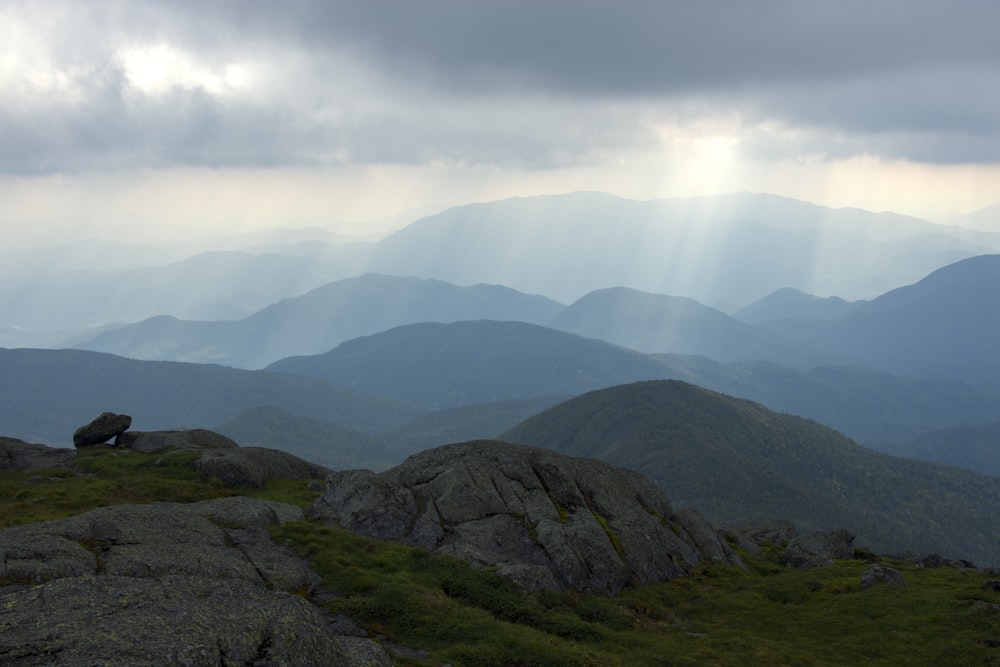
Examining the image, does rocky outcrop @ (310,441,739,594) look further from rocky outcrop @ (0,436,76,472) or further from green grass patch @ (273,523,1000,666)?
rocky outcrop @ (0,436,76,472)

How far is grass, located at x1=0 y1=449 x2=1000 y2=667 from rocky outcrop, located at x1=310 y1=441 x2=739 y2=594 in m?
2.52

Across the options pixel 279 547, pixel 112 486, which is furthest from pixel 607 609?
pixel 112 486

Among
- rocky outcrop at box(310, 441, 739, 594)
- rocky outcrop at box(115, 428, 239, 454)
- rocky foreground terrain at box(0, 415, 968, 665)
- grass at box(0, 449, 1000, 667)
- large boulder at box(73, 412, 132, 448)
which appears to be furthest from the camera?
large boulder at box(73, 412, 132, 448)

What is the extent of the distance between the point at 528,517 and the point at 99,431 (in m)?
58.9

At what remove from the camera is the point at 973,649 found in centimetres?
4344

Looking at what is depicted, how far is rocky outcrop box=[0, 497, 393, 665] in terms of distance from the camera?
23188 mm

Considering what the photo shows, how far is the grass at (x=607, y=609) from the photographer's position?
3753 centimetres

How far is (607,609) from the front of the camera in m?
47.7

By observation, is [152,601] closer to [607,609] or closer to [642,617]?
[607,609]

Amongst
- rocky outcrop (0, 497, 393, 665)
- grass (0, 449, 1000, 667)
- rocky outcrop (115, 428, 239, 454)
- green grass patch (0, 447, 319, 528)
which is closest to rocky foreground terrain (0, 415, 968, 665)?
rocky outcrop (0, 497, 393, 665)

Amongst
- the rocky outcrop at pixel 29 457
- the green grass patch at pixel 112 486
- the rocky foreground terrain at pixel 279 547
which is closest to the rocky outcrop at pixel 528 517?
the rocky foreground terrain at pixel 279 547

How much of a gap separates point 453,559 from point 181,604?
2355 cm

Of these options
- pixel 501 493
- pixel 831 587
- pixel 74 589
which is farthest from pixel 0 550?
pixel 831 587

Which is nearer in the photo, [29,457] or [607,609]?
[607,609]
